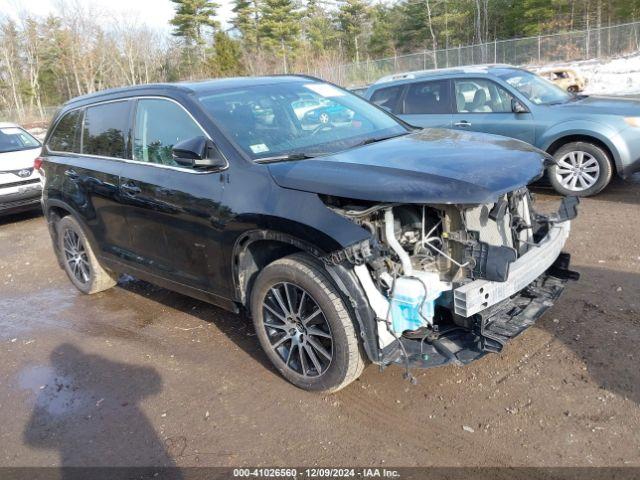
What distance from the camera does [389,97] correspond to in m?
8.74

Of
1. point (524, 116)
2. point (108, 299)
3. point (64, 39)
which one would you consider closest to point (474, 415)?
point (108, 299)

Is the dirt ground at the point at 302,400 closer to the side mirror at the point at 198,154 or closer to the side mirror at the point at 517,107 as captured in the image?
the side mirror at the point at 198,154

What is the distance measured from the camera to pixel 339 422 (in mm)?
3182

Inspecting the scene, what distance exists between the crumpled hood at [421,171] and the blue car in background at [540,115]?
3695 millimetres

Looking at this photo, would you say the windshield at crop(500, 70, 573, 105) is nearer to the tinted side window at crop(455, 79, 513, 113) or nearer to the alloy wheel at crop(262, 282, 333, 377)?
the tinted side window at crop(455, 79, 513, 113)

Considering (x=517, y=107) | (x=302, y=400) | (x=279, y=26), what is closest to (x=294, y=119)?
(x=302, y=400)

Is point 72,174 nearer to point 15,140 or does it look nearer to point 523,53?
point 15,140

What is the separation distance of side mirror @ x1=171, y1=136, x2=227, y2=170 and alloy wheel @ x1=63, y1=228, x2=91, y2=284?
2.41m

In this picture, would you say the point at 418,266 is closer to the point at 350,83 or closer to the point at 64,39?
the point at 350,83

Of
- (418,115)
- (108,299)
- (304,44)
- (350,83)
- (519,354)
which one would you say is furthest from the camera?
(304,44)

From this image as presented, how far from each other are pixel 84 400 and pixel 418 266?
7.99 feet

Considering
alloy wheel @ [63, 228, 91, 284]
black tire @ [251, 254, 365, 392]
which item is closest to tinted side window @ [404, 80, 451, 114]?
alloy wheel @ [63, 228, 91, 284]

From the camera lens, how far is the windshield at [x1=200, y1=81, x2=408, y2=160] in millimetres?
3668

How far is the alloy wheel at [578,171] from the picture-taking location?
278 inches
